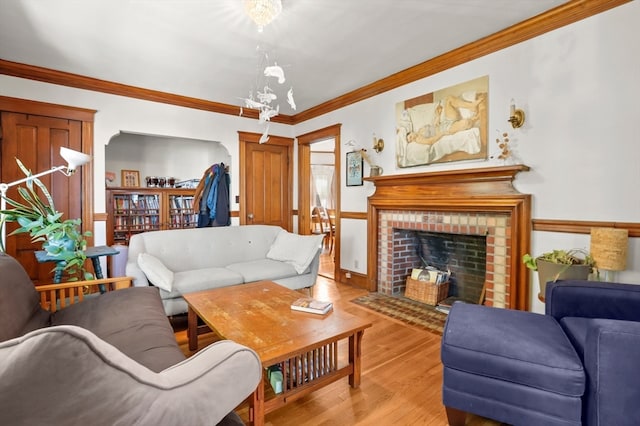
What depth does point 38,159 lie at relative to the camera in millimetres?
3391

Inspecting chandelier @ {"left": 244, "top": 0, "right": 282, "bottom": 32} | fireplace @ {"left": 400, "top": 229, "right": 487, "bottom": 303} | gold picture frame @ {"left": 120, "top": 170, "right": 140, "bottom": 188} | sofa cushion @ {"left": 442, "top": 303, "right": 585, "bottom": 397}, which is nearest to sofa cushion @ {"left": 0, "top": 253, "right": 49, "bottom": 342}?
sofa cushion @ {"left": 442, "top": 303, "right": 585, "bottom": 397}

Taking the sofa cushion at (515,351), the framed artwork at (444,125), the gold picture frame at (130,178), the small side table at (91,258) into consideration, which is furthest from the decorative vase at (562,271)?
the gold picture frame at (130,178)

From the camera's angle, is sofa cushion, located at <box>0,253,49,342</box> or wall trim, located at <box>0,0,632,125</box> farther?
wall trim, located at <box>0,0,632,125</box>

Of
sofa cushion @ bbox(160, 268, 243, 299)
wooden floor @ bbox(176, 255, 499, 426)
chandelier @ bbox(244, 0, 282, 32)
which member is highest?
chandelier @ bbox(244, 0, 282, 32)

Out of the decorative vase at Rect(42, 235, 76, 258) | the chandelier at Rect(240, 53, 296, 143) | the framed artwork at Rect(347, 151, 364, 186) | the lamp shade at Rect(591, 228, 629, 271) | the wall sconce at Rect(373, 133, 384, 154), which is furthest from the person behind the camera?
the framed artwork at Rect(347, 151, 364, 186)

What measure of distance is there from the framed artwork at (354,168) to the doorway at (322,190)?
0.21 meters

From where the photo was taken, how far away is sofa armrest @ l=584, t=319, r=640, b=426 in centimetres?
113

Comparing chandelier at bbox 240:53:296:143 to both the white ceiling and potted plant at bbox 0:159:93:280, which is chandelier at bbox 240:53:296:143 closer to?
the white ceiling

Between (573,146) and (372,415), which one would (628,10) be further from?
(372,415)

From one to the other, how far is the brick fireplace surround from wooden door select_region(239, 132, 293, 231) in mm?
1793

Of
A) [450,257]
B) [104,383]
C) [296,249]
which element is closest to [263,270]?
[296,249]

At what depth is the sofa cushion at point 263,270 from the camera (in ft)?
9.99

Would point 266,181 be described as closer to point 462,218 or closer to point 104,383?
point 462,218

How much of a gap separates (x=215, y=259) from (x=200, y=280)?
61cm
